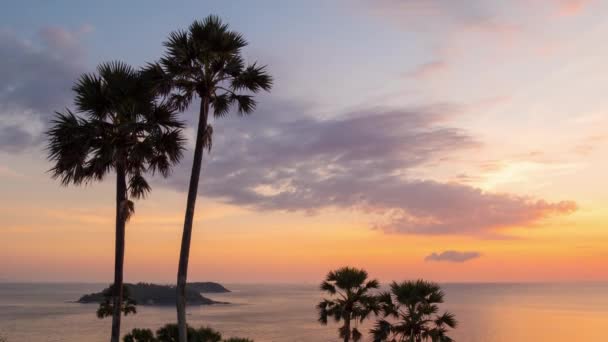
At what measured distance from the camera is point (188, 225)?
71.3 ft

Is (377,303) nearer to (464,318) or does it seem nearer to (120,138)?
(120,138)

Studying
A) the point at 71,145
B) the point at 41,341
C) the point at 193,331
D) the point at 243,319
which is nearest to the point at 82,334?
the point at 41,341

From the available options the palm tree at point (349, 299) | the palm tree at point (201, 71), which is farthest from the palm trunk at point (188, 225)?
the palm tree at point (349, 299)

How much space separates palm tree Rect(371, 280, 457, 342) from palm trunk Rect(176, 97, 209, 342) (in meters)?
10.8

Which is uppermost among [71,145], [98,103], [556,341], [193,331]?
[98,103]

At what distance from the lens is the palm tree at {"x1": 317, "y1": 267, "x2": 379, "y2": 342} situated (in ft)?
106

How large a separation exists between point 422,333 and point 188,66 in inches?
677

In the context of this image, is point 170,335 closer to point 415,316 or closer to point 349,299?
point 349,299

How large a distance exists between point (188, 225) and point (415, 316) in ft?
42.2

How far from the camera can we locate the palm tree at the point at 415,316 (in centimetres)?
2705

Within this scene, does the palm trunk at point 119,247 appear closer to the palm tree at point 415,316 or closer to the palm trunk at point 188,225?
the palm trunk at point 188,225

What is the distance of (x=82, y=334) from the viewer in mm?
137500

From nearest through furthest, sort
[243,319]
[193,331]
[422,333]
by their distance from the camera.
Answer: [422,333] → [193,331] → [243,319]

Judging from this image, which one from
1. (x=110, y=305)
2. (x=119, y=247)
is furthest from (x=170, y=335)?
(x=119, y=247)
